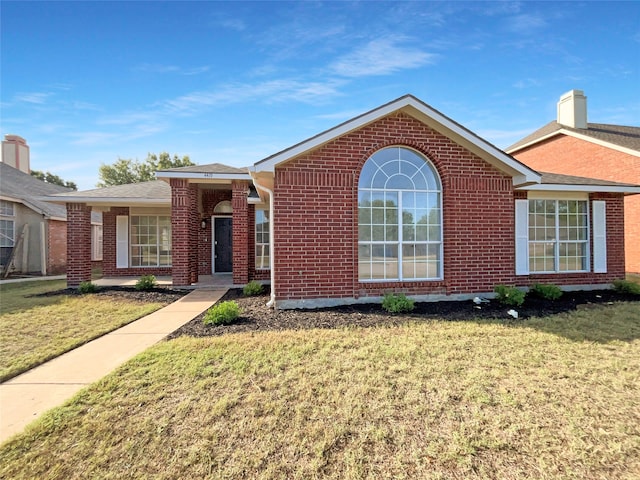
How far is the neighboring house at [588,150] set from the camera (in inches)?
547

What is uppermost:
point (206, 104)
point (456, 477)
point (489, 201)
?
point (206, 104)

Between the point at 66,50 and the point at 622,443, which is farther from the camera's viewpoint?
the point at 66,50

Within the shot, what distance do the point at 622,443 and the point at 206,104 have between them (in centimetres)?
1282

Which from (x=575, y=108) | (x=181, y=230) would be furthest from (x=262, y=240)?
(x=575, y=108)

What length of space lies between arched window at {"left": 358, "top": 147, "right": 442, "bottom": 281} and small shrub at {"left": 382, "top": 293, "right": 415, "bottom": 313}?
2.64 ft

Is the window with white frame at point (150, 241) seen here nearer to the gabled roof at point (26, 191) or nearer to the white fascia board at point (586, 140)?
the gabled roof at point (26, 191)

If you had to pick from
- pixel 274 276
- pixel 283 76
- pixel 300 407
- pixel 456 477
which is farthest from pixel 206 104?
pixel 456 477

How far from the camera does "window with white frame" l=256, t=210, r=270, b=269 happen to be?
11742mm

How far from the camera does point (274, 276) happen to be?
7008 mm

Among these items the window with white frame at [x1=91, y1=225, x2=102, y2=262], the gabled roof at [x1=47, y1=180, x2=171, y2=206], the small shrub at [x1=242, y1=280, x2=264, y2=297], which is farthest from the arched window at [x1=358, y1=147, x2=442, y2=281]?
the window with white frame at [x1=91, y1=225, x2=102, y2=262]

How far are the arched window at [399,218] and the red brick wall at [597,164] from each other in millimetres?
12632

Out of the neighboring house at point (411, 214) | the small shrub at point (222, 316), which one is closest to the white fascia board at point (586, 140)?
the neighboring house at point (411, 214)

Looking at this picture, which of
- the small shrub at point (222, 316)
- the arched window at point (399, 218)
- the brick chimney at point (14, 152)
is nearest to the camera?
the small shrub at point (222, 316)

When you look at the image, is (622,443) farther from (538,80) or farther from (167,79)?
(538,80)
